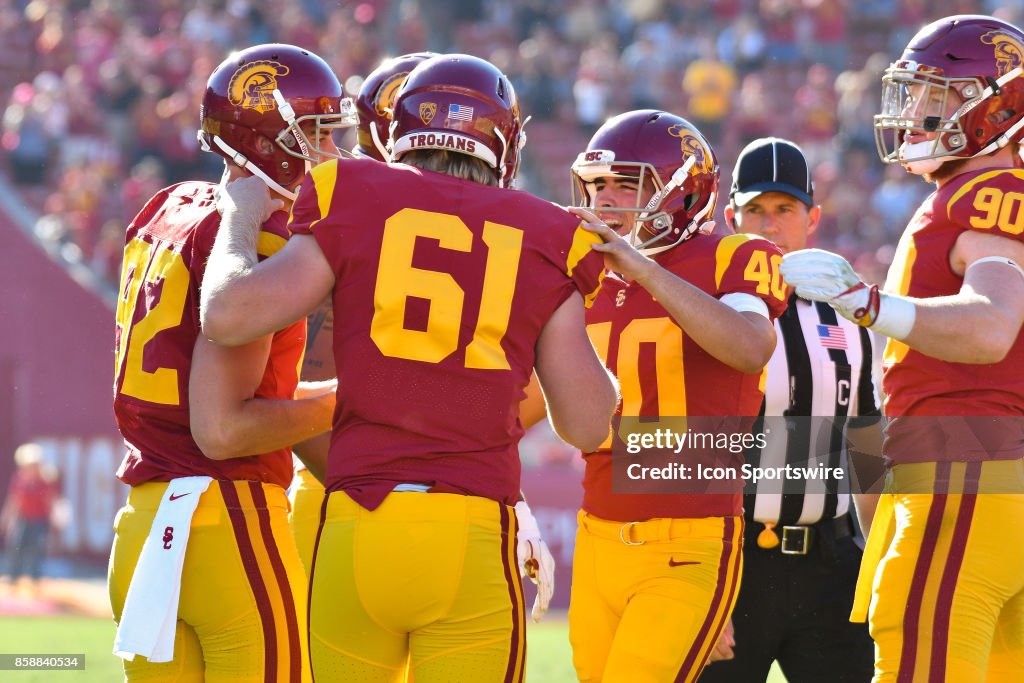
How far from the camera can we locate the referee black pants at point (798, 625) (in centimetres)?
430

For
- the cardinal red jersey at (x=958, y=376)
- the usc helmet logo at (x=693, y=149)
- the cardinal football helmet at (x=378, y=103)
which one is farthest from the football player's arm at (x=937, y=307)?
the cardinal football helmet at (x=378, y=103)

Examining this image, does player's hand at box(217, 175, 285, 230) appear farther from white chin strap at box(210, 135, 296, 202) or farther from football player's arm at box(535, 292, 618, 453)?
football player's arm at box(535, 292, 618, 453)

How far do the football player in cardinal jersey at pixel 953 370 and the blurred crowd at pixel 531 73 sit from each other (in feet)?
32.6

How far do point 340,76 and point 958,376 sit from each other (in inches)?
495

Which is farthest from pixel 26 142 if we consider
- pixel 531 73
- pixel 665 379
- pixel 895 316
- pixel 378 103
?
pixel 895 316

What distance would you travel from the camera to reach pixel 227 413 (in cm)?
327

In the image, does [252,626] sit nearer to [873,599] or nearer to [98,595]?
[873,599]

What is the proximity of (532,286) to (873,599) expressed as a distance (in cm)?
127

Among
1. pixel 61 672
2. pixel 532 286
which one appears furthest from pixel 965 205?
pixel 61 672

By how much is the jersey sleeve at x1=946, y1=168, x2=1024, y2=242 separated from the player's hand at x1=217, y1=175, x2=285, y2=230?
1736 mm

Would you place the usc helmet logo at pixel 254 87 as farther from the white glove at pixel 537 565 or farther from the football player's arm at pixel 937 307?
the football player's arm at pixel 937 307

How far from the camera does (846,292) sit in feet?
10.4

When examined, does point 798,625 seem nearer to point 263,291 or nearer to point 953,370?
point 953,370

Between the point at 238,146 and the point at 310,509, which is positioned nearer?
the point at 238,146
